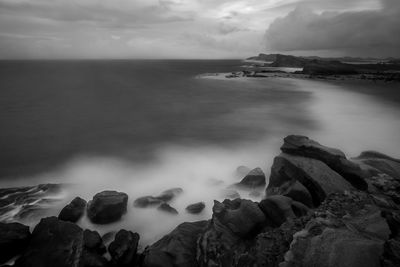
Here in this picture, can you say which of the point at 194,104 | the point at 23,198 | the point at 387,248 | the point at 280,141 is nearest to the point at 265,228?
the point at 387,248

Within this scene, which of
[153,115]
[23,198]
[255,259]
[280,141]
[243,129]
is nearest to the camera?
[255,259]

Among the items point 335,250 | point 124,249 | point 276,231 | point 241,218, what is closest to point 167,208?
point 124,249

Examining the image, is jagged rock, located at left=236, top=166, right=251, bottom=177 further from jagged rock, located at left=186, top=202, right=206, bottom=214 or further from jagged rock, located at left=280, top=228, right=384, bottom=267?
jagged rock, located at left=280, top=228, right=384, bottom=267

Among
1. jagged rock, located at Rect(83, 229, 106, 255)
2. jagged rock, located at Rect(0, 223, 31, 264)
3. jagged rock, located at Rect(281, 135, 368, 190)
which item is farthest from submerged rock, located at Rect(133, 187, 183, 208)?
jagged rock, located at Rect(281, 135, 368, 190)

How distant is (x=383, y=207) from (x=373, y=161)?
6.41m

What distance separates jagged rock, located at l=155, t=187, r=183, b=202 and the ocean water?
0.52 m

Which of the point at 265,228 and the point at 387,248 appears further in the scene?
the point at 265,228

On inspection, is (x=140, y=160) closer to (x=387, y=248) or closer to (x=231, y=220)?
(x=231, y=220)

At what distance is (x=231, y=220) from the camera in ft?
28.6

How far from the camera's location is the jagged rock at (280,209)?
877 centimetres

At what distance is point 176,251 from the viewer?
838 centimetres

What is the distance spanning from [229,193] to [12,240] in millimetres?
9358

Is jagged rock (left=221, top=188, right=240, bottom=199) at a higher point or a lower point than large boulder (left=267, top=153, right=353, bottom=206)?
lower

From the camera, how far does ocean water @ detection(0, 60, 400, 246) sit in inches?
617
